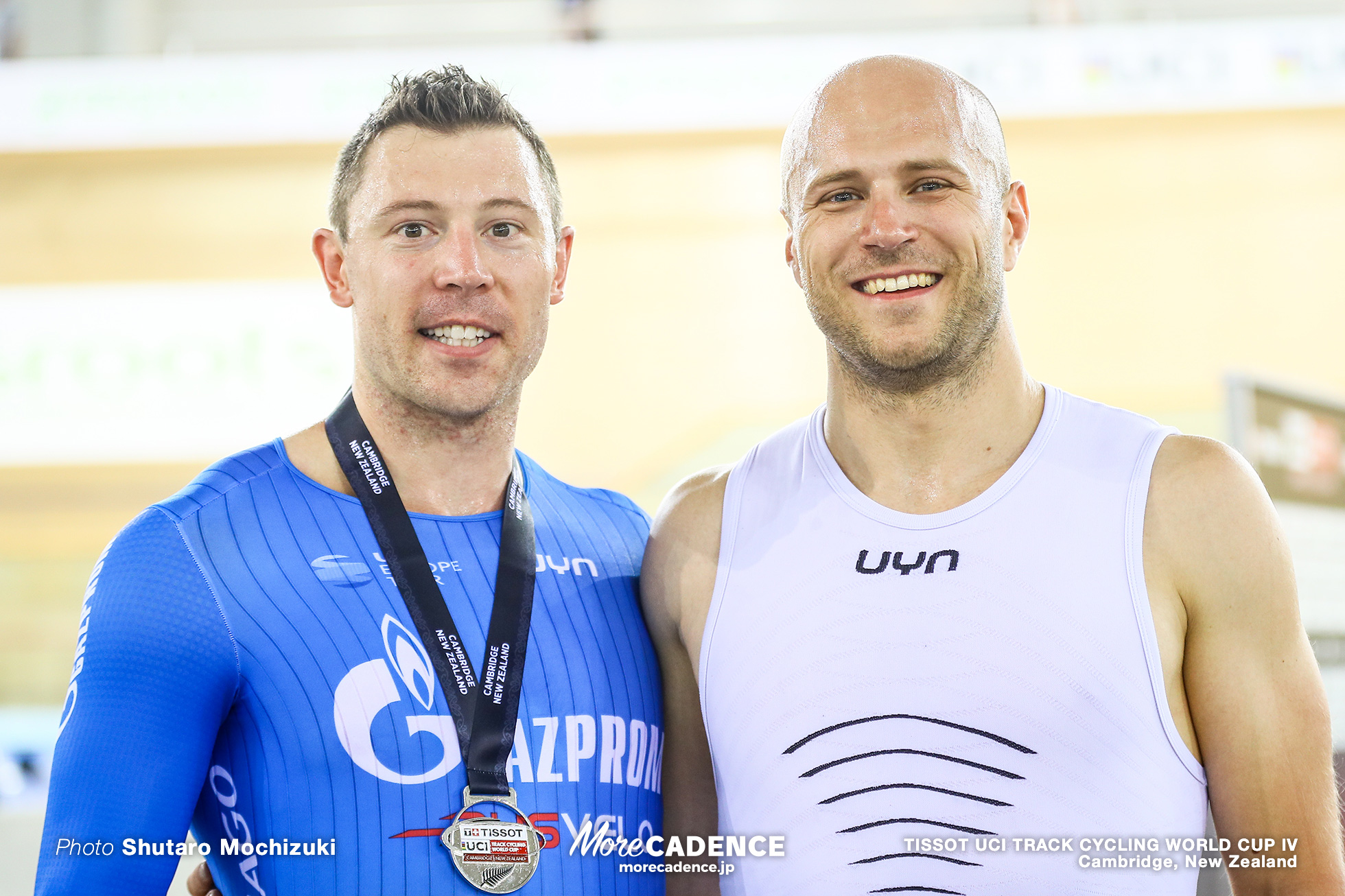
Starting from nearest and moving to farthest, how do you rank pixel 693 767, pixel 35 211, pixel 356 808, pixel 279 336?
pixel 356 808
pixel 693 767
pixel 279 336
pixel 35 211

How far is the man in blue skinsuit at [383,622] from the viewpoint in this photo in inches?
63.4

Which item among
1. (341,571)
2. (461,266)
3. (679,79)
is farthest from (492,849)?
(679,79)

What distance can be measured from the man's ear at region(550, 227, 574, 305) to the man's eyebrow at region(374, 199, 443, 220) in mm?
269

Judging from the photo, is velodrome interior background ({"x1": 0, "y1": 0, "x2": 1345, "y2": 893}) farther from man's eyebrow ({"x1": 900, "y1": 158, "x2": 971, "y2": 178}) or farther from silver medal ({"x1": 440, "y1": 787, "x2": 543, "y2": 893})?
silver medal ({"x1": 440, "y1": 787, "x2": 543, "y2": 893})

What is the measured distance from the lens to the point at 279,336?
7113mm

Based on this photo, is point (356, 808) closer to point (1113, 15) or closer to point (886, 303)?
point (886, 303)

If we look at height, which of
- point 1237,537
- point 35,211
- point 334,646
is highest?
point 35,211

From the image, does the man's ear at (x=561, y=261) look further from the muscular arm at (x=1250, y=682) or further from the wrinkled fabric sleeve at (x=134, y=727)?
the muscular arm at (x=1250, y=682)

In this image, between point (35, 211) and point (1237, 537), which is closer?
point (1237, 537)

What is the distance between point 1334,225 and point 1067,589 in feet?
23.0

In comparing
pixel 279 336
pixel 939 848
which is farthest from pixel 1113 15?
pixel 939 848

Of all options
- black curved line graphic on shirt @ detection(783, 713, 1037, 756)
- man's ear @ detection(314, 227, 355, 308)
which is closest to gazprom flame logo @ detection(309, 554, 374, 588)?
man's ear @ detection(314, 227, 355, 308)

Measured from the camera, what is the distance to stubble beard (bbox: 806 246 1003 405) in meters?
1.83

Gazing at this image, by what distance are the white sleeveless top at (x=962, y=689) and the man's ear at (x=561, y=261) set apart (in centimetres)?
62
